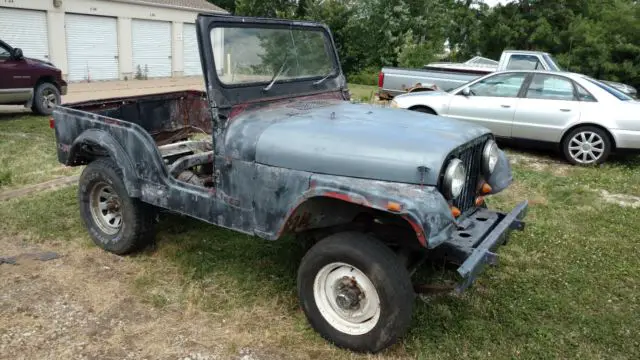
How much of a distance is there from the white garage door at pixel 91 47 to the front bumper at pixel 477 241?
61.0ft

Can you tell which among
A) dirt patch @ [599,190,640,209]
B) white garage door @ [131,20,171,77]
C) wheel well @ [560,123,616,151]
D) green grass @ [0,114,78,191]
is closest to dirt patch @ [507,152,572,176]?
wheel well @ [560,123,616,151]

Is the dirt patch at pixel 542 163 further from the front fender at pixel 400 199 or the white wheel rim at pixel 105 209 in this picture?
the white wheel rim at pixel 105 209

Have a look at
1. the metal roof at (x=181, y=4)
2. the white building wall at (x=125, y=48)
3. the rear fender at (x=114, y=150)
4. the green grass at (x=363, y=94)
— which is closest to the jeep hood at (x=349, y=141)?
the rear fender at (x=114, y=150)

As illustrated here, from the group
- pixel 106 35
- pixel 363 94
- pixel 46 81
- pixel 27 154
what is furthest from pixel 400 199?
pixel 106 35

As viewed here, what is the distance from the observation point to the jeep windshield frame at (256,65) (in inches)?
142

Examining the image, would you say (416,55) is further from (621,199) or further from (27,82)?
(621,199)

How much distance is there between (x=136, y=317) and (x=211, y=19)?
6.94 feet

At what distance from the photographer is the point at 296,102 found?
4.05 meters

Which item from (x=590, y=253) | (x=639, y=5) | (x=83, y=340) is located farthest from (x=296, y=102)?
(x=639, y=5)

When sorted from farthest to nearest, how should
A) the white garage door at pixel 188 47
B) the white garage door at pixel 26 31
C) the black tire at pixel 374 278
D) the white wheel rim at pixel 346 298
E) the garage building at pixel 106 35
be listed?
the white garage door at pixel 188 47, the garage building at pixel 106 35, the white garage door at pixel 26 31, the white wheel rim at pixel 346 298, the black tire at pixel 374 278

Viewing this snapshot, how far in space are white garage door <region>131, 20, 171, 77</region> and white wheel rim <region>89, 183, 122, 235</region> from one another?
1800cm

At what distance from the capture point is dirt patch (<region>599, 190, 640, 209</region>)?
20.4 feet

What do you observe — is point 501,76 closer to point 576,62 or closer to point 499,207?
point 499,207

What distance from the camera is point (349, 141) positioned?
3195 millimetres
